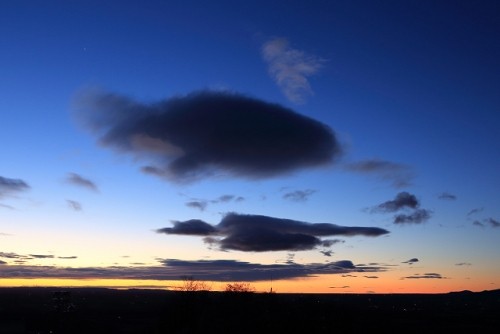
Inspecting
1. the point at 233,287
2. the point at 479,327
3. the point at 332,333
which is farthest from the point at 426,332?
the point at 332,333

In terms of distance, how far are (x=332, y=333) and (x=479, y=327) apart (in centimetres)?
13344

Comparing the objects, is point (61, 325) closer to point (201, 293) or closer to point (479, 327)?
point (201, 293)

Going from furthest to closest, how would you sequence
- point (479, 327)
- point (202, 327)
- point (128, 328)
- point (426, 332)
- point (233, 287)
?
1. point (479, 327)
2. point (128, 328)
3. point (426, 332)
4. point (233, 287)
5. point (202, 327)

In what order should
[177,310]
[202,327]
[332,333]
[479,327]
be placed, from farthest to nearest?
1. [479,327]
2. [177,310]
3. [202,327]
4. [332,333]

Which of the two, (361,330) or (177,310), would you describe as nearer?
(361,330)

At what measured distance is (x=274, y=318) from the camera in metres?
65.1

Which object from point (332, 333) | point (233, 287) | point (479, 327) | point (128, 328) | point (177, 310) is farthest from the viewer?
point (479, 327)

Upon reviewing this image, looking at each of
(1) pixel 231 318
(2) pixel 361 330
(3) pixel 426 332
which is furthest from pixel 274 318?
(3) pixel 426 332

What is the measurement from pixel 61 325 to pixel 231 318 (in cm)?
10954

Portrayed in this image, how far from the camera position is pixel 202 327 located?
6725 centimetres

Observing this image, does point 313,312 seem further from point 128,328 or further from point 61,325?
point 61,325

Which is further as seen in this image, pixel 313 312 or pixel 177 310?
pixel 177 310

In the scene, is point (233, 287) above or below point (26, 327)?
above

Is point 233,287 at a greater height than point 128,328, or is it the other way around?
point 233,287
